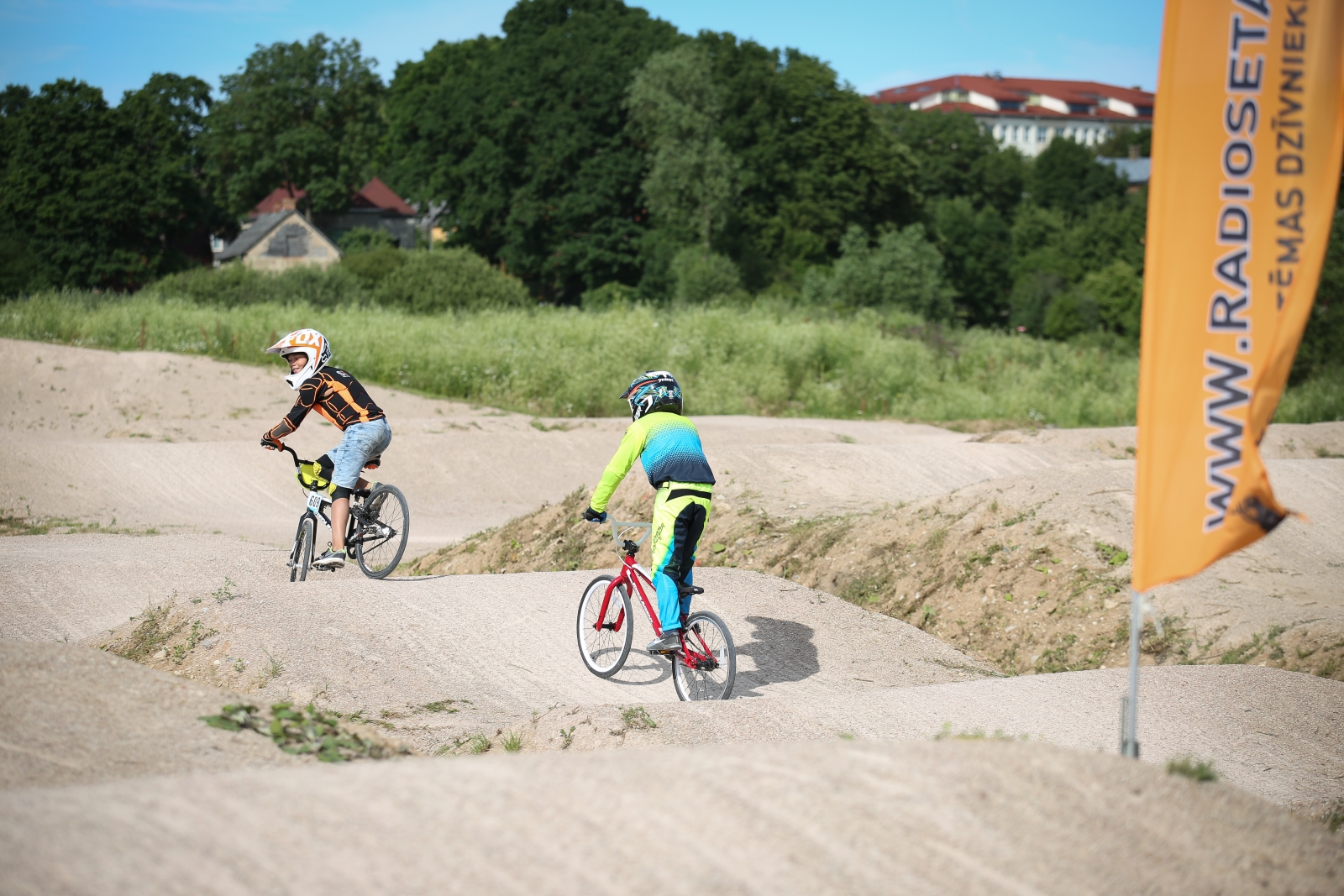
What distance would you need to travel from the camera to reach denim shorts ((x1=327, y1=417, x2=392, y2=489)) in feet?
32.0

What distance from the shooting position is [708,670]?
24.7ft

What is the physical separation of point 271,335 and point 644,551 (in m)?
18.4

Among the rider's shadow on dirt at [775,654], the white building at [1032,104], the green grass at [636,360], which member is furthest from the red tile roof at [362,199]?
the white building at [1032,104]

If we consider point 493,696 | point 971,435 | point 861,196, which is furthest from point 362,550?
point 861,196

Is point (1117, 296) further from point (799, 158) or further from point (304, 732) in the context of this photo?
point (304, 732)

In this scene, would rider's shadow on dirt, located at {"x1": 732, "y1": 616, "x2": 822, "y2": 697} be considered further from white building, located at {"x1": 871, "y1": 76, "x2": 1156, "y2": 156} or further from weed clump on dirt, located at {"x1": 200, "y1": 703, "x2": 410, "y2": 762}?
white building, located at {"x1": 871, "y1": 76, "x2": 1156, "y2": 156}

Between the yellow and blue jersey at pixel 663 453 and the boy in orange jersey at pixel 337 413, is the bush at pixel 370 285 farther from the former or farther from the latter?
the yellow and blue jersey at pixel 663 453

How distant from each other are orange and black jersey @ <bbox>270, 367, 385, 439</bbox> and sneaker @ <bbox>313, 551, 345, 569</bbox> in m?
1.09

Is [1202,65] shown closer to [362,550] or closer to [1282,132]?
A: [1282,132]

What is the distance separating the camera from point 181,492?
16953 mm

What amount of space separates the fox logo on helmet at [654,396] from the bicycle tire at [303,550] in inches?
152

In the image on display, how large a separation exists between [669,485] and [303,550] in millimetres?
4242

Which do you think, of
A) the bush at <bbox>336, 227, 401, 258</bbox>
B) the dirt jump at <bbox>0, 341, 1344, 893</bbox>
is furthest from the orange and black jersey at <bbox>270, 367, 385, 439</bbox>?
the bush at <bbox>336, 227, 401, 258</bbox>

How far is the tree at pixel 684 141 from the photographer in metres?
55.2
